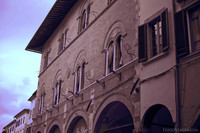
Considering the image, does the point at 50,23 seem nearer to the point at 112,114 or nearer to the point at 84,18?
the point at 84,18

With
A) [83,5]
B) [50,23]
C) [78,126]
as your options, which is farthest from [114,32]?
[50,23]

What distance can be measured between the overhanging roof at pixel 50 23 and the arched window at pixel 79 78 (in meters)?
5.19

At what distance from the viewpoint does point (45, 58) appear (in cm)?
2344

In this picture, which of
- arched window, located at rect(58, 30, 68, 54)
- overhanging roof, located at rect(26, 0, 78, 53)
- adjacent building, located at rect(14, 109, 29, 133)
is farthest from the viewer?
adjacent building, located at rect(14, 109, 29, 133)

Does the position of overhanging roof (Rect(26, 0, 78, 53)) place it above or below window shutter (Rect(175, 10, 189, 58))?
above

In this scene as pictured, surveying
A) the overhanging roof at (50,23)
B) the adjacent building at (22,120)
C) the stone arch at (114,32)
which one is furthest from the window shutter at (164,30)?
the adjacent building at (22,120)

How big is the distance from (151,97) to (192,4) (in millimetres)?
2822

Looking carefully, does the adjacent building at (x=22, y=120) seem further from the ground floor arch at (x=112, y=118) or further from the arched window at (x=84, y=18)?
the ground floor arch at (x=112, y=118)

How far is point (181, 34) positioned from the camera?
7.74m

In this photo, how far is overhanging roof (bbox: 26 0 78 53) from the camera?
18.8m

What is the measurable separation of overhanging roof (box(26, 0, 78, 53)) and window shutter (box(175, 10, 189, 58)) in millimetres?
11253

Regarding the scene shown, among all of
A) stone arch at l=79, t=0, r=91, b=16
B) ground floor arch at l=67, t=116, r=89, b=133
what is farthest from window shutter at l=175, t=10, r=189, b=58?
stone arch at l=79, t=0, r=91, b=16

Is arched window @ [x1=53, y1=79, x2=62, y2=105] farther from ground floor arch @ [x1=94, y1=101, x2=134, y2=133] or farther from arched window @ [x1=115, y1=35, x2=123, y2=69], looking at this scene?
arched window @ [x1=115, y1=35, x2=123, y2=69]

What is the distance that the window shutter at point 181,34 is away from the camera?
757 cm
